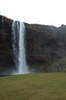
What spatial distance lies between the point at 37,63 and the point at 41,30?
7.32 meters

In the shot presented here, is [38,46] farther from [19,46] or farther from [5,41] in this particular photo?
[5,41]

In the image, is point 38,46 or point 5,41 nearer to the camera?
point 5,41

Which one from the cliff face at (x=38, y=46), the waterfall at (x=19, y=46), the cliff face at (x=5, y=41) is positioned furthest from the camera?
the waterfall at (x=19, y=46)

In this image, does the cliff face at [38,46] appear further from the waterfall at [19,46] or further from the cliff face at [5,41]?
the waterfall at [19,46]

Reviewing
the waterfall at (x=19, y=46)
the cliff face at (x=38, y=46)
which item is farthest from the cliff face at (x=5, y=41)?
the waterfall at (x=19, y=46)

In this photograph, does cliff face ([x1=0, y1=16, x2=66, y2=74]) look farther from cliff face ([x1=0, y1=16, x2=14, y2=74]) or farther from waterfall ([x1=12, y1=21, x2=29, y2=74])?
waterfall ([x1=12, y1=21, x2=29, y2=74])

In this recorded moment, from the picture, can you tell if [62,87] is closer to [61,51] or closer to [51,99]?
[51,99]

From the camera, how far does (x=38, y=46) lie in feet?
169

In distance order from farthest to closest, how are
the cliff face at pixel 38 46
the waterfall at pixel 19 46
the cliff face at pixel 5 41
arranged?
the waterfall at pixel 19 46 < the cliff face at pixel 38 46 < the cliff face at pixel 5 41

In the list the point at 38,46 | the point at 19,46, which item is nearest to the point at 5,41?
the point at 19,46

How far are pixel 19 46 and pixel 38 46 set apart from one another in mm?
4337

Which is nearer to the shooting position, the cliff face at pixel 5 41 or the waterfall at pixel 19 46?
the cliff face at pixel 5 41

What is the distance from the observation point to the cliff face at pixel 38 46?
158 feet

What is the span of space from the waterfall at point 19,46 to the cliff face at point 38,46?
2.76 feet
